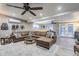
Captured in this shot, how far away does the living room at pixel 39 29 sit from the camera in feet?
7.88

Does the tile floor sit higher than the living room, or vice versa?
the living room

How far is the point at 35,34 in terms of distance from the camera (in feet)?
8.55

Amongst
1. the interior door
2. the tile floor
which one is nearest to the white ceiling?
the interior door

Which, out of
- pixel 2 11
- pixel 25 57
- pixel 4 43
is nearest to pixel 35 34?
pixel 25 57

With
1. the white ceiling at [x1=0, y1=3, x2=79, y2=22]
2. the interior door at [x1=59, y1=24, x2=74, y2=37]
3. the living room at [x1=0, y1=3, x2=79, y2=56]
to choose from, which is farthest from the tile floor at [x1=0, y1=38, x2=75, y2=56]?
the white ceiling at [x1=0, y1=3, x2=79, y2=22]

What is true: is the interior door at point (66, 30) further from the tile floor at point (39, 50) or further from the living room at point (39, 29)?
the tile floor at point (39, 50)

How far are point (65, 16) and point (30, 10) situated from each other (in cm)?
85

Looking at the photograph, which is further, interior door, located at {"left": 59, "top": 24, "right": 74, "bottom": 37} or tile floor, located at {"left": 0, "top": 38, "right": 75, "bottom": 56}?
interior door, located at {"left": 59, "top": 24, "right": 74, "bottom": 37}

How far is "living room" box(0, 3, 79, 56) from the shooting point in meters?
2.40

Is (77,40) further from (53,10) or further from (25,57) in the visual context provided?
(25,57)

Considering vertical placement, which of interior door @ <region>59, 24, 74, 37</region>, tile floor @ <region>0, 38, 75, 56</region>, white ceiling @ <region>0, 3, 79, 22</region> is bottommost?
tile floor @ <region>0, 38, 75, 56</region>

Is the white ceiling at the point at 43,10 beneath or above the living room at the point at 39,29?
above

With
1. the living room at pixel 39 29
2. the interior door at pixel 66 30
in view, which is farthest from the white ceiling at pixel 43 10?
the interior door at pixel 66 30

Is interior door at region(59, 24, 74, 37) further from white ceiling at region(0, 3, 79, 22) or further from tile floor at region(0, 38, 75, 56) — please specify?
white ceiling at region(0, 3, 79, 22)
